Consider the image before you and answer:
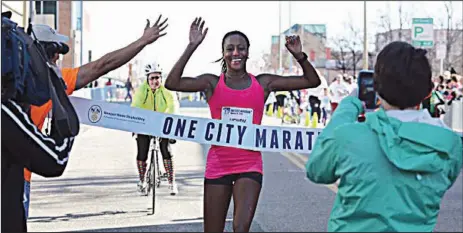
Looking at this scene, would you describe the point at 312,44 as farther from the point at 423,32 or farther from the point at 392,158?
the point at 392,158

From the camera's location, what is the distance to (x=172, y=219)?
32.5 feet

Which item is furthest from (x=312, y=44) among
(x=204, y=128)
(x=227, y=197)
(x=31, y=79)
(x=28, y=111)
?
(x=31, y=79)

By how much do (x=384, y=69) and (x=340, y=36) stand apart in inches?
1964

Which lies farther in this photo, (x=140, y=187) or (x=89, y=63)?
(x=140, y=187)

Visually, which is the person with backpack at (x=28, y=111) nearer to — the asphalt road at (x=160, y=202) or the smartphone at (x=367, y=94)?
the smartphone at (x=367, y=94)

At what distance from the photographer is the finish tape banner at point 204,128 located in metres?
5.98

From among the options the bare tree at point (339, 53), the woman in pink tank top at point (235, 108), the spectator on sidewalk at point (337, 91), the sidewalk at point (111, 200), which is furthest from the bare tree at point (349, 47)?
the woman in pink tank top at point (235, 108)

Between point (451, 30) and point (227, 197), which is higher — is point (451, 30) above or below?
above

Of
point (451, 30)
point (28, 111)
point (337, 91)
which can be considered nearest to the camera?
point (28, 111)

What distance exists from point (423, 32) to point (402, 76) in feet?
58.1

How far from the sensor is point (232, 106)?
6016 mm

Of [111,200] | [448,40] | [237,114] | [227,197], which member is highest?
[448,40]

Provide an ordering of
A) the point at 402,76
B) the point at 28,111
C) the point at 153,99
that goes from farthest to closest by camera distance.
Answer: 1. the point at 153,99
2. the point at 28,111
3. the point at 402,76

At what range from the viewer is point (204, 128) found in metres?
6.21
